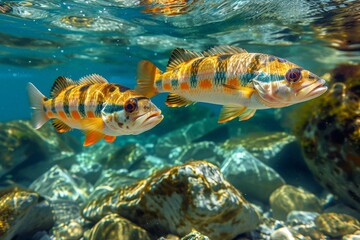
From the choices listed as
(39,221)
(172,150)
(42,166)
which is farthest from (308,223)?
(42,166)

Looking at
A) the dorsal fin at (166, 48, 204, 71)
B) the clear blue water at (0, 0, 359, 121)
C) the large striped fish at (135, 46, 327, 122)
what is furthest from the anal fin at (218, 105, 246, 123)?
the clear blue water at (0, 0, 359, 121)

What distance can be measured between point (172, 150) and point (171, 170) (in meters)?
10.6

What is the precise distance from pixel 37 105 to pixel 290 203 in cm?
680

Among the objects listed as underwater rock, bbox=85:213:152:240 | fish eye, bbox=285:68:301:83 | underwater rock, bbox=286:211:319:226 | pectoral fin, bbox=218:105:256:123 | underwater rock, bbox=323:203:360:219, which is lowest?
underwater rock, bbox=323:203:360:219

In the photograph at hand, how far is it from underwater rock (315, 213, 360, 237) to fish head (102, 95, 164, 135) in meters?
4.97

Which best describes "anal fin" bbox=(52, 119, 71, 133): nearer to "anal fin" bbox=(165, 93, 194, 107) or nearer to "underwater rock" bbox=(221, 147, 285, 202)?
"anal fin" bbox=(165, 93, 194, 107)

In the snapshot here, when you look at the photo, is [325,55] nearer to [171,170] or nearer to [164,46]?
[164,46]

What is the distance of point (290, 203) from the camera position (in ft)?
27.1

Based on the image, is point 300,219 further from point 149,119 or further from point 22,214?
point 22,214

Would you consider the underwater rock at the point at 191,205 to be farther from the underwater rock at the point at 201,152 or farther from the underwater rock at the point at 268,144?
the underwater rock at the point at 201,152

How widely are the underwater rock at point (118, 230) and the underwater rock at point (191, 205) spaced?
293mm

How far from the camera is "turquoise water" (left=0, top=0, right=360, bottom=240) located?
9.51 meters

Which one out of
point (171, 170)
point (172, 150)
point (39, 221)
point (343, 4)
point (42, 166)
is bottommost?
point (172, 150)

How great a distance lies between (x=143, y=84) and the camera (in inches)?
159
